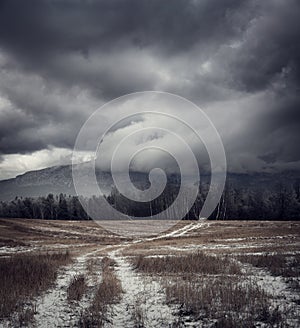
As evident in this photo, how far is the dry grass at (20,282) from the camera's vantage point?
28.8ft

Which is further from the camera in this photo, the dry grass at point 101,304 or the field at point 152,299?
the field at point 152,299

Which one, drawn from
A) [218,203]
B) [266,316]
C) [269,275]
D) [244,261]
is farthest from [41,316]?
[218,203]

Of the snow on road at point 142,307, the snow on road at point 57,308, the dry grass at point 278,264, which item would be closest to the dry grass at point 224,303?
the snow on road at point 142,307

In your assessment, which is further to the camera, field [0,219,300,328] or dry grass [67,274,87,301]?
dry grass [67,274,87,301]

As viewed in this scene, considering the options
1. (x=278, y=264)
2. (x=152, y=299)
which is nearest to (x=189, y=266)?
(x=278, y=264)

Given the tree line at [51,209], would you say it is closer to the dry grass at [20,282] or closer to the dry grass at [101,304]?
the dry grass at [20,282]

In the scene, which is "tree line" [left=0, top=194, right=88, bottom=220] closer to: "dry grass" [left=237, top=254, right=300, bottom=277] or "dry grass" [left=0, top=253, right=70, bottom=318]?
"dry grass" [left=0, top=253, right=70, bottom=318]

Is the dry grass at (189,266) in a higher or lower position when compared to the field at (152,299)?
lower

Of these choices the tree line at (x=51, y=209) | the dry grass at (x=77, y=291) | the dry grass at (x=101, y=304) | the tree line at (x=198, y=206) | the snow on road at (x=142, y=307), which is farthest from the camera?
the tree line at (x=51, y=209)

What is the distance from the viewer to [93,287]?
1154cm

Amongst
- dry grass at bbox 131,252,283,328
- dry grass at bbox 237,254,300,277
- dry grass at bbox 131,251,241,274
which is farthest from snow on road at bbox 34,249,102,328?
dry grass at bbox 237,254,300,277

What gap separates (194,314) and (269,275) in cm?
730

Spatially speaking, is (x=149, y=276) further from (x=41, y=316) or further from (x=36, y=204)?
(x=36, y=204)

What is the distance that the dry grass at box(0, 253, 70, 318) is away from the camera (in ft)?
28.8
